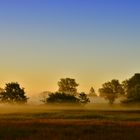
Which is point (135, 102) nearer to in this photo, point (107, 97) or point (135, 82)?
point (135, 82)

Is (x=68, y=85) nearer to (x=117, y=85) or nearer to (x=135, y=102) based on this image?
(x=117, y=85)

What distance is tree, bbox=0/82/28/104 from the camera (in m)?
168

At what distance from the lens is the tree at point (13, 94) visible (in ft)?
552

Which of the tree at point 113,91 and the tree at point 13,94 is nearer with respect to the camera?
the tree at point 13,94

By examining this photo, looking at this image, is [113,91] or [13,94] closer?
[13,94]

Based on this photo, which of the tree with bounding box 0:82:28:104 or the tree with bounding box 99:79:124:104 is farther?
the tree with bounding box 99:79:124:104

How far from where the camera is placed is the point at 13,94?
169 meters
